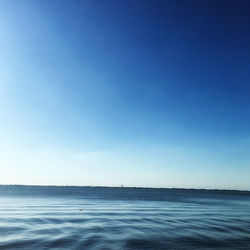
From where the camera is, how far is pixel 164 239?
2108cm

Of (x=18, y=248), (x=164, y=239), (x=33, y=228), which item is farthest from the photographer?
(x=33, y=228)

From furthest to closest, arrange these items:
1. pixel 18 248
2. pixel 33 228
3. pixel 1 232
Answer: pixel 33 228 → pixel 1 232 → pixel 18 248

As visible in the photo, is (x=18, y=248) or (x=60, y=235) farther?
(x=60, y=235)

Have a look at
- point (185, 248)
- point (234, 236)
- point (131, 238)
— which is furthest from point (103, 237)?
point (234, 236)

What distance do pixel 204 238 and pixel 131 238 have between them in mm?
5871

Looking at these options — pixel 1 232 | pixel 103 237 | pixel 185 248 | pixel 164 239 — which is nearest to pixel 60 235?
pixel 103 237

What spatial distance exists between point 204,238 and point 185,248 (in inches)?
174

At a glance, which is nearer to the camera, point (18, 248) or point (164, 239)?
point (18, 248)

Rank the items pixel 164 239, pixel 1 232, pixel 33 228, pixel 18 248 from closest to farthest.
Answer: pixel 18 248
pixel 164 239
pixel 1 232
pixel 33 228

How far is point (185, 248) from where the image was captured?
18234mm

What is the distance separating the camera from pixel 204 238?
71.8 feet

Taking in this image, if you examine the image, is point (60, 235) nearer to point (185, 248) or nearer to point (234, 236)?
point (185, 248)

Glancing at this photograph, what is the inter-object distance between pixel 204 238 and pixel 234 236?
3110 millimetres

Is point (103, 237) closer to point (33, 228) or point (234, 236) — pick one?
point (33, 228)
